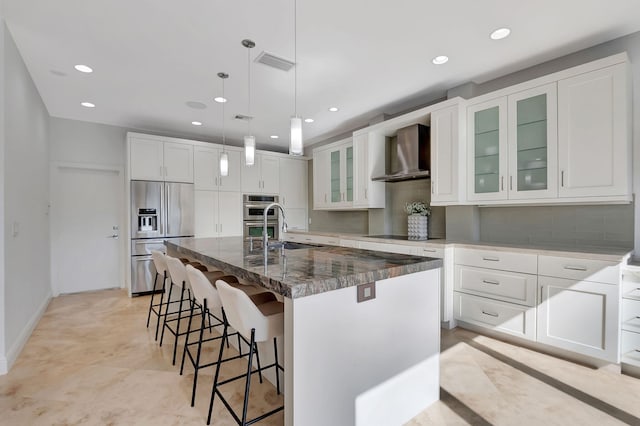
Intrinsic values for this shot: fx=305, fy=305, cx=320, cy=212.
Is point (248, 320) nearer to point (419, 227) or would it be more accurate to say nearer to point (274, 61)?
point (274, 61)

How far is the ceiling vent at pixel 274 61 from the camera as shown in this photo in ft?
9.20

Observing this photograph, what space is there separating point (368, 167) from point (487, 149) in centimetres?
160

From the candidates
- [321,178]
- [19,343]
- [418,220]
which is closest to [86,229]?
[19,343]

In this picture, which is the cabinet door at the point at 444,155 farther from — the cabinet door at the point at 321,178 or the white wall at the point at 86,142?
the white wall at the point at 86,142

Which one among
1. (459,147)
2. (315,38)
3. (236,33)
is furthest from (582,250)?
(236,33)

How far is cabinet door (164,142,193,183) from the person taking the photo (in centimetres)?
480

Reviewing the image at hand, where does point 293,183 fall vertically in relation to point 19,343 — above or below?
above

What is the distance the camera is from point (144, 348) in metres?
2.76

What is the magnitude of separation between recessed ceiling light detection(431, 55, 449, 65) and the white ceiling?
0.19 ft

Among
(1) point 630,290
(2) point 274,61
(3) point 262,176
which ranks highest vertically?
(2) point 274,61

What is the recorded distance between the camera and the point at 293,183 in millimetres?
6242

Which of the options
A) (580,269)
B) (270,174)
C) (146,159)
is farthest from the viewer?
(270,174)

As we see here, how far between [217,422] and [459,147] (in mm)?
3190

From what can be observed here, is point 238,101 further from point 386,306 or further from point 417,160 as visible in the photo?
point 386,306
